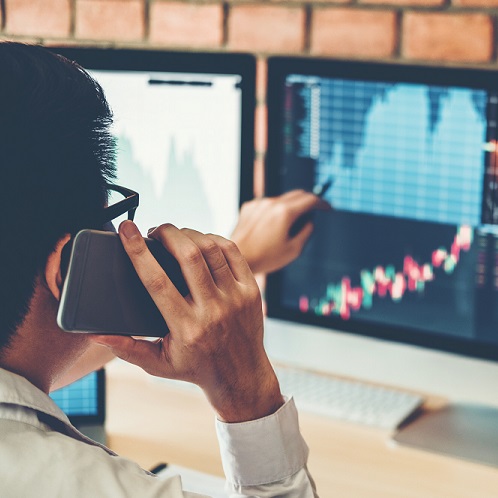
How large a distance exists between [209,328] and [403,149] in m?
0.61

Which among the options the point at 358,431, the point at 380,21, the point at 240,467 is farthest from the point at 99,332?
the point at 380,21

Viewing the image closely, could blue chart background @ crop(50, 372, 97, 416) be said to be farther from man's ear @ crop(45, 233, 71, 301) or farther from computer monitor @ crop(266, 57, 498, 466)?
man's ear @ crop(45, 233, 71, 301)

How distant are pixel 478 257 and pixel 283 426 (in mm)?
523

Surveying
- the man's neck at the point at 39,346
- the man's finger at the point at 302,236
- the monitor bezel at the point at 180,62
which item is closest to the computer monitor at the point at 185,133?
the monitor bezel at the point at 180,62

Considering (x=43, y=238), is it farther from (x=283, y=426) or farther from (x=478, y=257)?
(x=478, y=257)

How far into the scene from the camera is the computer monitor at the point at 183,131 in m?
1.33

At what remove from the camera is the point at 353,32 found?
1.72 m

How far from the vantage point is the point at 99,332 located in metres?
0.81

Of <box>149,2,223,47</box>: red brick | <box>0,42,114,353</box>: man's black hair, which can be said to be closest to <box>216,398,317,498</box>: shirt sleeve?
<box>0,42,114,353</box>: man's black hair

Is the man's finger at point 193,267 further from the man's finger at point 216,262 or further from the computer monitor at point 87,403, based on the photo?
the computer monitor at point 87,403

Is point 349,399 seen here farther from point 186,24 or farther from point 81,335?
point 186,24

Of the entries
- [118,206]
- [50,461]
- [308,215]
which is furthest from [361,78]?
[50,461]

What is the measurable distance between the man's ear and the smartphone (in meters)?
0.01

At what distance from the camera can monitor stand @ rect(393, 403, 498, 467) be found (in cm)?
128
